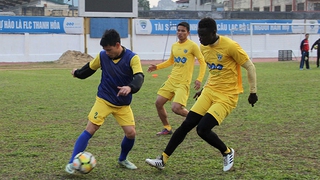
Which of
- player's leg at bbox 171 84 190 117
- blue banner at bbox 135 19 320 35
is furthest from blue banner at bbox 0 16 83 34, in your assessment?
player's leg at bbox 171 84 190 117

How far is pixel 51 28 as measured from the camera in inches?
1318

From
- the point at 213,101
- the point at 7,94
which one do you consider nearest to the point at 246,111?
the point at 213,101

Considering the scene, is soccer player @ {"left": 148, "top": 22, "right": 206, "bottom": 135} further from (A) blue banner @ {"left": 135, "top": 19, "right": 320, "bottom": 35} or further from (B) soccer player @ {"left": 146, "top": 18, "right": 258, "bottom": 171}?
(A) blue banner @ {"left": 135, "top": 19, "right": 320, "bottom": 35}

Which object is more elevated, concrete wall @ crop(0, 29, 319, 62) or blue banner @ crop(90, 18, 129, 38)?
blue banner @ crop(90, 18, 129, 38)

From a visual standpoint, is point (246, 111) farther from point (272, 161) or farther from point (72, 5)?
point (72, 5)

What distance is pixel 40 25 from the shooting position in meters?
33.2

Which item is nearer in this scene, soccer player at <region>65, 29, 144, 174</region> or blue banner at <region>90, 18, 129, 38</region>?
soccer player at <region>65, 29, 144, 174</region>

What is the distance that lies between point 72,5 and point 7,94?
3943cm

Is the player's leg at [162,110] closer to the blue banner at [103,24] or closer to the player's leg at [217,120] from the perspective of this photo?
the player's leg at [217,120]

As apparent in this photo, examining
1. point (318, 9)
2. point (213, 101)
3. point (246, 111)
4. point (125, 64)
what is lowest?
point (246, 111)

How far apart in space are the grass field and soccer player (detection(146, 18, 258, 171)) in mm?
→ 331

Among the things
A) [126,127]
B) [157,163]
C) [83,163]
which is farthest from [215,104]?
[83,163]

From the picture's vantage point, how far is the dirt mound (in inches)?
1220

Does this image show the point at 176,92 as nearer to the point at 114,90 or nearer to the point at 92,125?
the point at 114,90
